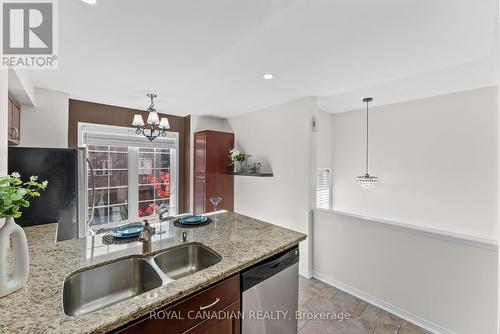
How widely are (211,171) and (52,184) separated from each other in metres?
2.17

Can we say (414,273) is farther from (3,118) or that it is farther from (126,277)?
(3,118)

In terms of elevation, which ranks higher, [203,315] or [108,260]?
[108,260]

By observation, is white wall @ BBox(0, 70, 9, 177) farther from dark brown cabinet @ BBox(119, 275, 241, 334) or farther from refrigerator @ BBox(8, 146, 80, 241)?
dark brown cabinet @ BBox(119, 275, 241, 334)

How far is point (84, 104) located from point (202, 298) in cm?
350

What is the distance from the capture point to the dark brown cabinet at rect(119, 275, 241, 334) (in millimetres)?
902

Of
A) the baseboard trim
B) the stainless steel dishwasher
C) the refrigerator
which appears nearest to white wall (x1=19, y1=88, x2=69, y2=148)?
the refrigerator

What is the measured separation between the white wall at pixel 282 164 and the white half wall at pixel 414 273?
0.41 meters

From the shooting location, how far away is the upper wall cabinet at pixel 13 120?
6.73 ft

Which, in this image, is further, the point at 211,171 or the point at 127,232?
the point at 211,171

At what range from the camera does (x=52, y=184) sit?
6.79ft

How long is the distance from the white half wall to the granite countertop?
129cm

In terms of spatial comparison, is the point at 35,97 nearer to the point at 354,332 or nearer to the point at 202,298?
the point at 202,298

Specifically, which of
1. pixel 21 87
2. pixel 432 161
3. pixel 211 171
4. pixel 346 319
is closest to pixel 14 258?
pixel 21 87

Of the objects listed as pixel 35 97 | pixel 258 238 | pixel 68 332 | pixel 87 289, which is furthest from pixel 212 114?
pixel 68 332
